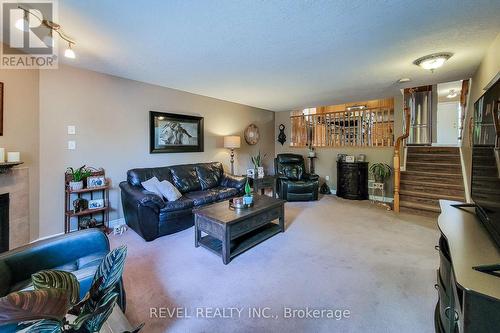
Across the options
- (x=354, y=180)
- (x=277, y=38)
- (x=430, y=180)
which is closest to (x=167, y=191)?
(x=277, y=38)

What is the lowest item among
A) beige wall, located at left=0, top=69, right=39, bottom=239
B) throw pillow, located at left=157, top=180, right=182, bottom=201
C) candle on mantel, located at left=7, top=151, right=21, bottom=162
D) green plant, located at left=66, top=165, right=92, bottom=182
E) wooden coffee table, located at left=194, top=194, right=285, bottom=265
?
wooden coffee table, located at left=194, top=194, right=285, bottom=265

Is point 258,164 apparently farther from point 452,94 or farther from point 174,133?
point 452,94

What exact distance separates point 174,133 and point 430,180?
203 inches

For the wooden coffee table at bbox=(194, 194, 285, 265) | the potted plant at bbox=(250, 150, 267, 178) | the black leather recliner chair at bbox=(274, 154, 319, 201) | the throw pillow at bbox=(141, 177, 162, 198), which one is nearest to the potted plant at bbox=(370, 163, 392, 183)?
the black leather recliner chair at bbox=(274, 154, 319, 201)

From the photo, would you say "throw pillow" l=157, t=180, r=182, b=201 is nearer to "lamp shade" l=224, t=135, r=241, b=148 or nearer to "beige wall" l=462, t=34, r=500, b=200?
"lamp shade" l=224, t=135, r=241, b=148

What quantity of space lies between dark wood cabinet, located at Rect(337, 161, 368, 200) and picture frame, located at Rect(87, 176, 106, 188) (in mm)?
4840

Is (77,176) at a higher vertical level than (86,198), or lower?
higher

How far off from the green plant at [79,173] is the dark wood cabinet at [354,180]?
5.02 m

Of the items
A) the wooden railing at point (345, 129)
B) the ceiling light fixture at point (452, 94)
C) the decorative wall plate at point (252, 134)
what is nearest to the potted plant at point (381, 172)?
the wooden railing at point (345, 129)

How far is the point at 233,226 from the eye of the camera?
8.07 ft

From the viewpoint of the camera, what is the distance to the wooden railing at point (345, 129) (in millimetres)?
5293

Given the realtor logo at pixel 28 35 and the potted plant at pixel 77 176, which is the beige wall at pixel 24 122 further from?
the potted plant at pixel 77 176

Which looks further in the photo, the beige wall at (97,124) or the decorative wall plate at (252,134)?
the decorative wall plate at (252,134)

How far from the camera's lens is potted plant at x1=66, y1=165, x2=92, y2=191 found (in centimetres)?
291
